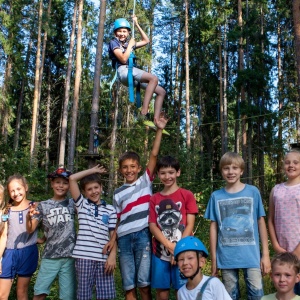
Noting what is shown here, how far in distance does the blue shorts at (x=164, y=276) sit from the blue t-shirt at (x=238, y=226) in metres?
0.37

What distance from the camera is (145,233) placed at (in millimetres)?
3832

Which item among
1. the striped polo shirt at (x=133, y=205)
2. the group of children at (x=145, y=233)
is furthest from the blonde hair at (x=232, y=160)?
the striped polo shirt at (x=133, y=205)

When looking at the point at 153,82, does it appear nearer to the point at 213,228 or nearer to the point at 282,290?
the point at 213,228

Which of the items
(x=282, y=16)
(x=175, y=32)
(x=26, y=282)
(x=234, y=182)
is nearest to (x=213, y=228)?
(x=234, y=182)

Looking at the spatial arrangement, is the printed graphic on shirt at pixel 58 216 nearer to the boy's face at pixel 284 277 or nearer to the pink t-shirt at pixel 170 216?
the pink t-shirt at pixel 170 216

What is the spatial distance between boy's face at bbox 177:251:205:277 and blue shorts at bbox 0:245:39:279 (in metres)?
1.86

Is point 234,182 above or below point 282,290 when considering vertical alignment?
above

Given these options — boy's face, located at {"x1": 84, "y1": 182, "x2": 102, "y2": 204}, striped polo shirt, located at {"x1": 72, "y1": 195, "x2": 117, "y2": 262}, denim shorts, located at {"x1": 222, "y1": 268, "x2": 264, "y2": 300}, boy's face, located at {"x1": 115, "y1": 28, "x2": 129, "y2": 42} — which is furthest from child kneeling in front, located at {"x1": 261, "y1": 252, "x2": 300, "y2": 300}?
boy's face, located at {"x1": 115, "y1": 28, "x2": 129, "y2": 42}

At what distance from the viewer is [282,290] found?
296 centimetres

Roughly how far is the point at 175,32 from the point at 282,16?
749 cm

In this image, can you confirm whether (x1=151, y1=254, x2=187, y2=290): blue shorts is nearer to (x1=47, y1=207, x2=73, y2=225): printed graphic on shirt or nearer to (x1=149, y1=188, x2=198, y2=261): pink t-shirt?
(x1=149, y1=188, x2=198, y2=261): pink t-shirt

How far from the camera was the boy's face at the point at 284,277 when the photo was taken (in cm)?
296

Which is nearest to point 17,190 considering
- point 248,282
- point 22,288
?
point 22,288

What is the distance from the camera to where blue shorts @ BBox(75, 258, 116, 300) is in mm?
3867
